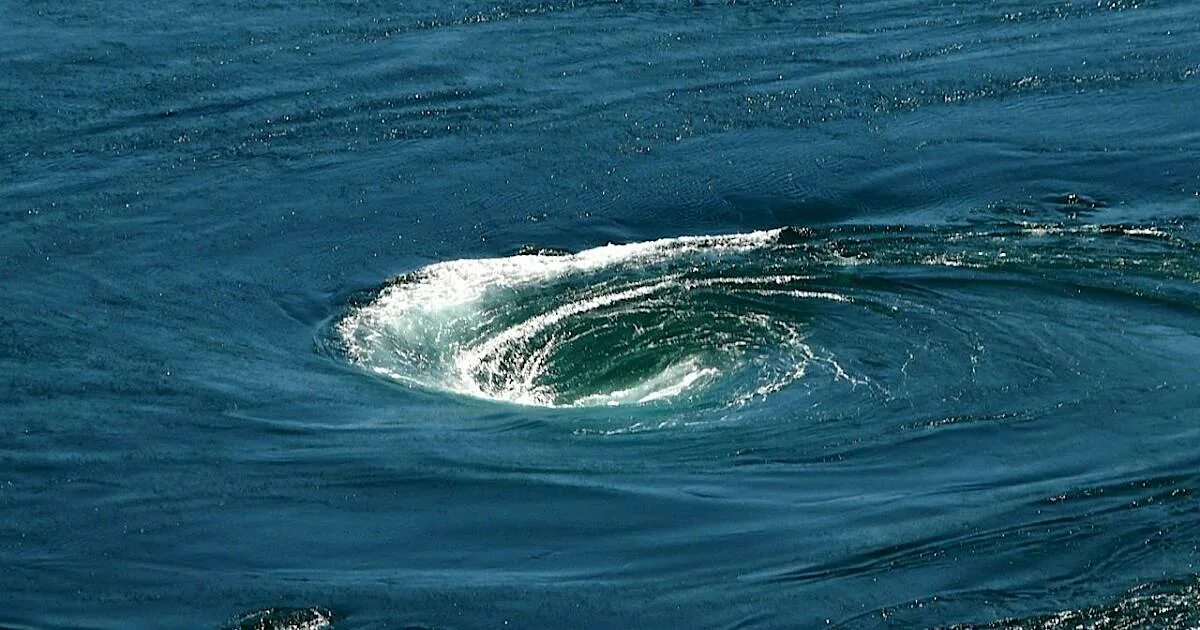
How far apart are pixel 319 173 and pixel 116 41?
23.8ft

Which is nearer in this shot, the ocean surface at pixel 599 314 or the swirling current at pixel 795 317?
the ocean surface at pixel 599 314

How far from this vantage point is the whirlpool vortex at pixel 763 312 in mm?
26766

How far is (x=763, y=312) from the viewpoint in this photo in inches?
1121

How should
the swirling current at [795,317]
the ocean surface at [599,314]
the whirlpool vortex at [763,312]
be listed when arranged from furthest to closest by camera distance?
the whirlpool vortex at [763,312], the swirling current at [795,317], the ocean surface at [599,314]

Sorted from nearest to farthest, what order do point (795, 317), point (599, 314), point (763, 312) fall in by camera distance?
point (795, 317) → point (763, 312) → point (599, 314)

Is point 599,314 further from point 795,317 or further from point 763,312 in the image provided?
point 795,317

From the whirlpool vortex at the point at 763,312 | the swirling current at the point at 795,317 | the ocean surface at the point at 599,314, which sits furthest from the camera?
the whirlpool vortex at the point at 763,312

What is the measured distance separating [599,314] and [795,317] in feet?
10.0

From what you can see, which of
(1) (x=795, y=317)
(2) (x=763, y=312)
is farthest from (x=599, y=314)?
(1) (x=795, y=317)

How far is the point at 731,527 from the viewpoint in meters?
23.0

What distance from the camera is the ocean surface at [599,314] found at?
74.3 feet

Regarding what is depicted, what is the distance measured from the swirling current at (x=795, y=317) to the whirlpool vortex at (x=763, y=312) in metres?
0.04

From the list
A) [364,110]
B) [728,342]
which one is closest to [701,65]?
[364,110]

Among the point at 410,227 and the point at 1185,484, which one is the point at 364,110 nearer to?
the point at 410,227
